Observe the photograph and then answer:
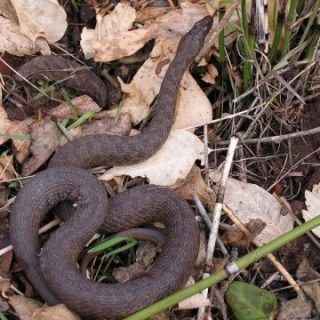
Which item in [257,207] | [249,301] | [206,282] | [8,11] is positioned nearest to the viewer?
[206,282]

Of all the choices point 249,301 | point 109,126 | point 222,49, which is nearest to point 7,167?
point 109,126

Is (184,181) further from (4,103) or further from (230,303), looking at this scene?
(4,103)

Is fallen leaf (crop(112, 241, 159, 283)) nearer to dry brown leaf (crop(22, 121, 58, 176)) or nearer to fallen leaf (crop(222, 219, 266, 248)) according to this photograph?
fallen leaf (crop(222, 219, 266, 248))

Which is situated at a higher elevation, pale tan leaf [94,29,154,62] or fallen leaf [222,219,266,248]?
pale tan leaf [94,29,154,62]

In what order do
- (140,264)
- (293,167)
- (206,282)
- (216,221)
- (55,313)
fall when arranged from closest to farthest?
(206,282), (55,313), (216,221), (140,264), (293,167)

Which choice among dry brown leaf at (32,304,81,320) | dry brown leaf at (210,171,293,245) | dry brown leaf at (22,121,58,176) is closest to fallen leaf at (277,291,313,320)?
dry brown leaf at (210,171,293,245)

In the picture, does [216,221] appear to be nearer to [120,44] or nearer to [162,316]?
[162,316]
